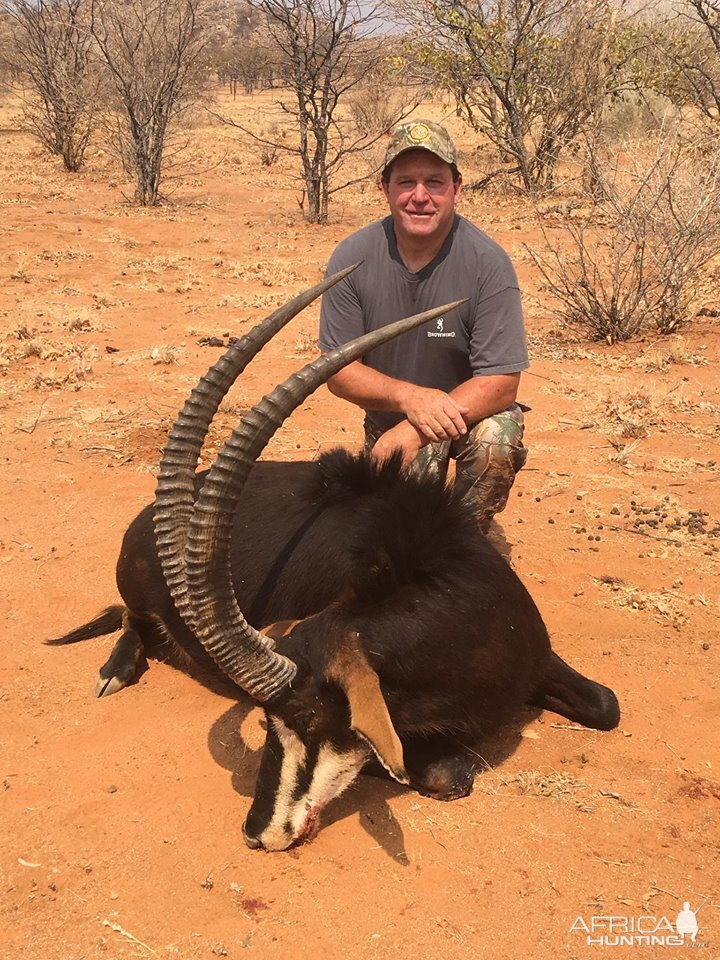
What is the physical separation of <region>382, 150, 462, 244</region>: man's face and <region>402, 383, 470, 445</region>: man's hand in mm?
871

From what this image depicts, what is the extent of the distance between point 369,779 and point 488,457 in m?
1.84

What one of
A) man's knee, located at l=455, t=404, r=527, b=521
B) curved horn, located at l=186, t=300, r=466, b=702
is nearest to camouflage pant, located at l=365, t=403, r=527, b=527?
man's knee, located at l=455, t=404, r=527, b=521

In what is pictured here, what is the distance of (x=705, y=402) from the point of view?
7.46 m

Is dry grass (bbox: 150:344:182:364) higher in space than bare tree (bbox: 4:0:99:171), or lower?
lower

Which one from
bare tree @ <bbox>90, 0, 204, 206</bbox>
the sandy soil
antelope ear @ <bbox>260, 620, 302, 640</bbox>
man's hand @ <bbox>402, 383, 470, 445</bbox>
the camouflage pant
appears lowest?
the sandy soil

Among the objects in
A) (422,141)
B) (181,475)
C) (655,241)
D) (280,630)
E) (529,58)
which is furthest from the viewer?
(529,58)

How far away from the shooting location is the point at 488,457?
4562mm

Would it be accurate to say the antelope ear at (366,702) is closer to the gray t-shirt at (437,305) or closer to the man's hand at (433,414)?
the man's hand at (433,414)

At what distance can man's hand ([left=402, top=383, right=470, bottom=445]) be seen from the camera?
397cm

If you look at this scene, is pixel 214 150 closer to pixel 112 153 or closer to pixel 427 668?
pixel 112 153

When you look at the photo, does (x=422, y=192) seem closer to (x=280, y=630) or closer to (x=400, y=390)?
(x=400, y=390)

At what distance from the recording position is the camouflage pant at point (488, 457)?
457cm

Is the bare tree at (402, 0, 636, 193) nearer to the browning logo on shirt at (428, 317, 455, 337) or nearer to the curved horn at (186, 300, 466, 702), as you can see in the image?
the browning logo on shirt at (428, 317, 455, 337)

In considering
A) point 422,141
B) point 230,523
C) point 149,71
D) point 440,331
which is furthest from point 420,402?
point 149,71
